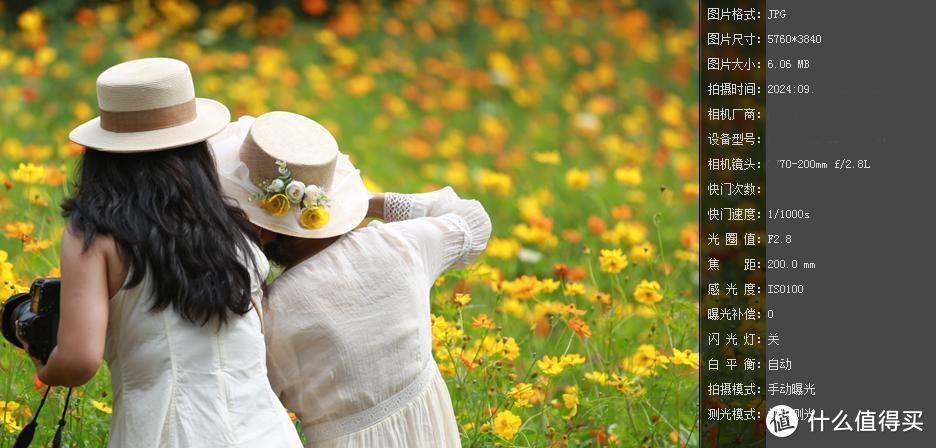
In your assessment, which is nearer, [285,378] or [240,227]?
[240,227]

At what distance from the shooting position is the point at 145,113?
6.61ft

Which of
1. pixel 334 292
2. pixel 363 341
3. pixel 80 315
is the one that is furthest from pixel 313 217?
pixel 80 315

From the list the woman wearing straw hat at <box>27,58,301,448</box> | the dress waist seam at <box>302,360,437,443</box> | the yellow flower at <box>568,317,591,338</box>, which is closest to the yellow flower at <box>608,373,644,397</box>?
the yellow flower at <box>568,317,591,338</box>

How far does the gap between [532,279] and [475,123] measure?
3.26 metres

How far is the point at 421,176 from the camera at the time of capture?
534 cm

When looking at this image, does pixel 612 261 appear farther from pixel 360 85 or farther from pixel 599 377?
pixel 360 85

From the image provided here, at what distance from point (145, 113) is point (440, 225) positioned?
0.66 meters

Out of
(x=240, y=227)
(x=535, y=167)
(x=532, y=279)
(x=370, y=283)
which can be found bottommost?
(x=535, y=167)

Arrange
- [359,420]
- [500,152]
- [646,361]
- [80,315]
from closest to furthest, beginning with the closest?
[80,315] < [359,420] < [646,361] < [500,152]

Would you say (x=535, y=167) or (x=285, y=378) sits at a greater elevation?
(x=285, y=378)

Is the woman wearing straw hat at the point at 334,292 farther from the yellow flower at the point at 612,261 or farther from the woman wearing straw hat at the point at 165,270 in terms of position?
the yellow flower at the point at 612,261

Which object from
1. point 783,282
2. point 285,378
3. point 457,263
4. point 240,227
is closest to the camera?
point 240,227

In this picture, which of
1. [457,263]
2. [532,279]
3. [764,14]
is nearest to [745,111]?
[764,14]

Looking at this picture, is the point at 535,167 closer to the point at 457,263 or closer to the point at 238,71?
the point at 238,71
